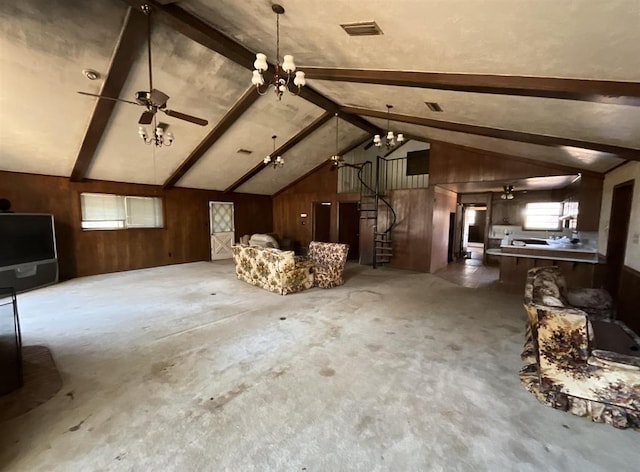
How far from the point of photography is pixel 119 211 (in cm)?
745

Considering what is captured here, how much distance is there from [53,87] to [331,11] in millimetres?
4282

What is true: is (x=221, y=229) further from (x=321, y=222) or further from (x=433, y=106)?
(x=433, y=106)

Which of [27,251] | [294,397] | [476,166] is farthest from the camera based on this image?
[476,166]

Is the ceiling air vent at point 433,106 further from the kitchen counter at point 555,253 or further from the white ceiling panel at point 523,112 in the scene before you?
the kitchen counter at point 555,253

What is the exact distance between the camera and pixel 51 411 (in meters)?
2.10

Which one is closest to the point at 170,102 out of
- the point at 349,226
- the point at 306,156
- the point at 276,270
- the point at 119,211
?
the point at 276,270

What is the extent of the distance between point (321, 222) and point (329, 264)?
182 inches

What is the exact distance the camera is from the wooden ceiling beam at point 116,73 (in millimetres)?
3412

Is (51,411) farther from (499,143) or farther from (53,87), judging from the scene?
(499,143)

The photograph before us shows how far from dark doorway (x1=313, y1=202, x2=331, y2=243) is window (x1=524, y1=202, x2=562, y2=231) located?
21.1 ft

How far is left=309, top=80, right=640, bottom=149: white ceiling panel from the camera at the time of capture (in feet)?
9.39

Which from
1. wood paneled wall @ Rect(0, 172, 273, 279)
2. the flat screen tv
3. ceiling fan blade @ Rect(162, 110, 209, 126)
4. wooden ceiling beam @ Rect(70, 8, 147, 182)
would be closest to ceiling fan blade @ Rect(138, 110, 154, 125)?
ceiling fan blade @ Rect(162, 110, 209, 126)

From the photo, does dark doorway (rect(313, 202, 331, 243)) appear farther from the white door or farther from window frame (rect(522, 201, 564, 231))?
window frame (rect(522, 201, 564, 231))

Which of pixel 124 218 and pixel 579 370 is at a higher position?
pixel 124 218
